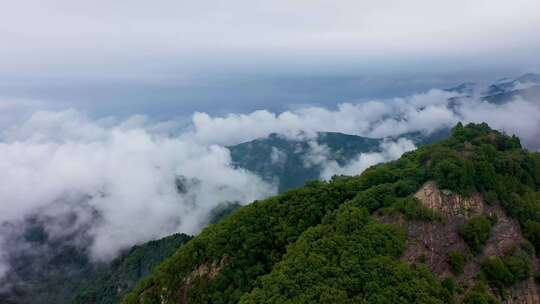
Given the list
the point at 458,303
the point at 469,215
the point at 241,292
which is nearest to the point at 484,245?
the point at 469,215

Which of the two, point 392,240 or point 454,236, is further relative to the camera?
point 454,236

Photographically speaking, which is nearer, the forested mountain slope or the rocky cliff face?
the forested mountain slope

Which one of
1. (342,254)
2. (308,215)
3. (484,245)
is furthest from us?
(308,215)

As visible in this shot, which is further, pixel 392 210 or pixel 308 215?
pixel 308 215

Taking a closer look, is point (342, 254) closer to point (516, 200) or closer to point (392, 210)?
point (392, 210)

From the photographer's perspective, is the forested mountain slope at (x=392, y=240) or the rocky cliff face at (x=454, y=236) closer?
the forested mountain slope at (x=392, y=240)
